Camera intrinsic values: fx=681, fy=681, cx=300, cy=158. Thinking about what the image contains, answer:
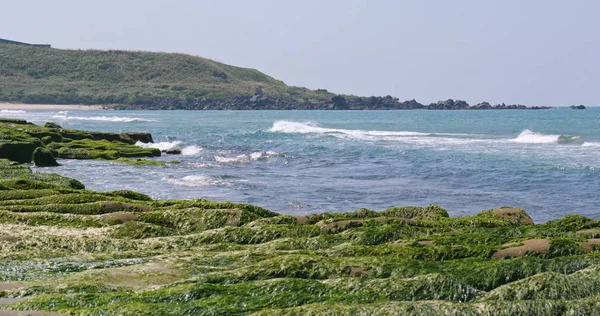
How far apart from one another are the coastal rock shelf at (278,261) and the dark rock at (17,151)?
14618 mm

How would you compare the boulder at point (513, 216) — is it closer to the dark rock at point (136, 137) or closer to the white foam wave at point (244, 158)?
the white foam wave at point (244, 158)

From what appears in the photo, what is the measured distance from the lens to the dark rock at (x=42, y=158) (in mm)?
29844

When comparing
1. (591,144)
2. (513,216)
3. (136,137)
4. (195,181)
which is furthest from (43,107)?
(513,216)

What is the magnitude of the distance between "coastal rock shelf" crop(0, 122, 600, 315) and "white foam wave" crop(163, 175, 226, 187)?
12087 millimetres

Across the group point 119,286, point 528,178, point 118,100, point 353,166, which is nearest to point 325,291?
point 119,286

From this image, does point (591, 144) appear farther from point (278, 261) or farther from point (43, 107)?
point (43, 107)

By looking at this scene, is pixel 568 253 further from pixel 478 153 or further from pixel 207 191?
pixel 478 153

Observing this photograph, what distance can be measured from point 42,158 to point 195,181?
727cm

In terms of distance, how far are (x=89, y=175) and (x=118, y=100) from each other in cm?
16402

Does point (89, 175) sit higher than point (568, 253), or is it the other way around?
point (568, 253)

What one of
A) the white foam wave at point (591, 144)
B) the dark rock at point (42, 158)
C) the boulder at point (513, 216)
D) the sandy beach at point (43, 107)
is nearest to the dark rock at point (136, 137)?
the dark rock at point (42, 158)

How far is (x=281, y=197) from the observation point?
81.1 ft

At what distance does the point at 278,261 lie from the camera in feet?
31.4

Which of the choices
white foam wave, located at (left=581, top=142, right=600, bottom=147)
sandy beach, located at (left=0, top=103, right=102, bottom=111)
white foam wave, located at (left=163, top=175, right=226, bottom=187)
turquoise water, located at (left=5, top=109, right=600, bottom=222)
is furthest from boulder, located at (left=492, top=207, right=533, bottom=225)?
sandy beach, located at (left=0, top=103, right=102, bottom=111)
